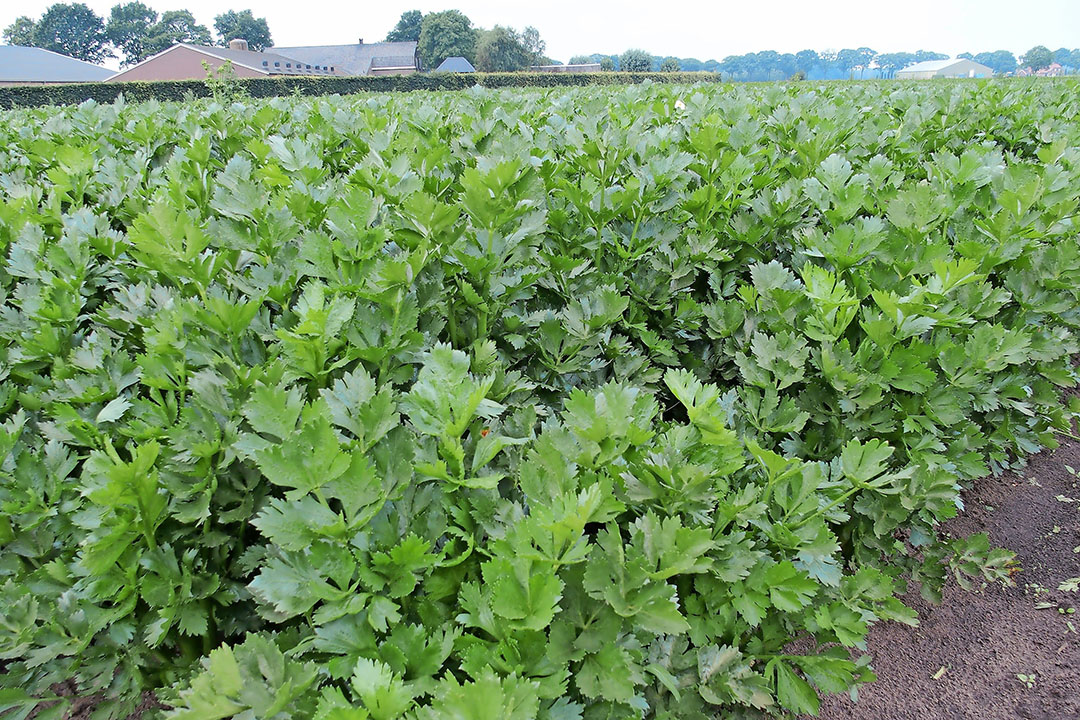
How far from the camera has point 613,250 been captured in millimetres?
2404

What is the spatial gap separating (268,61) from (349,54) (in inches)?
667

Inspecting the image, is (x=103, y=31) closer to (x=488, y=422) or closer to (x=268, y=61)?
(x=268, y=61)

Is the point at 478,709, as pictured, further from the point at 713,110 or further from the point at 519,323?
the point at 713,110

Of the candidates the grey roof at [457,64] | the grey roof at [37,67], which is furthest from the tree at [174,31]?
the grey roof at [457,64]

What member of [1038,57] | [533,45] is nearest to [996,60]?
[1038,57]

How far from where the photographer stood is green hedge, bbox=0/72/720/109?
25.8 metres

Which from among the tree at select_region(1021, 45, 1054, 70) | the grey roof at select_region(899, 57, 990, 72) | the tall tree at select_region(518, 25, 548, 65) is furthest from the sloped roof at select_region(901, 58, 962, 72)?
the tall tree at select_region(518, 25, 548, 65)

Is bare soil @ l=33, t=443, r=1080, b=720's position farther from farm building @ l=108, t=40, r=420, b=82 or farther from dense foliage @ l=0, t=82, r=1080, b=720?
farm building @ l=108, t=40, r=420, b=82

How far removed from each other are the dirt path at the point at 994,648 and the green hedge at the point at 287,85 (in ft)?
75.9

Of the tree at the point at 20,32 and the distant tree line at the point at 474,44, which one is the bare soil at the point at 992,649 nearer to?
the distant tree line at the point at 474,44

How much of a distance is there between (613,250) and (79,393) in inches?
65.9

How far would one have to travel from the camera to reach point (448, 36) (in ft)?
313

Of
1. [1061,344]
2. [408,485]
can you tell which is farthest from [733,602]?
[1061,344]

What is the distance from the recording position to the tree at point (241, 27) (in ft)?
358
